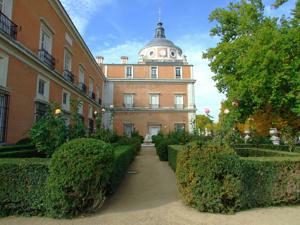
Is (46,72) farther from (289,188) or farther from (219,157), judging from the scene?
(289,188)

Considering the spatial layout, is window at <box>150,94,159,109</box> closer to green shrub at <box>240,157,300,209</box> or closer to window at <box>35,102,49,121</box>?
window at <box>35,102,49,121</box>

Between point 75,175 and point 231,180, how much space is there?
3.30 m

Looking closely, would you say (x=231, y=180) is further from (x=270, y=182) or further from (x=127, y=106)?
(x=127, y=106)

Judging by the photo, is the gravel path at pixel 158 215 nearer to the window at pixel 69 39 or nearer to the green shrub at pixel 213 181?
the green shrub at pixel 213 181

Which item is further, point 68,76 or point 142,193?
point 68,76

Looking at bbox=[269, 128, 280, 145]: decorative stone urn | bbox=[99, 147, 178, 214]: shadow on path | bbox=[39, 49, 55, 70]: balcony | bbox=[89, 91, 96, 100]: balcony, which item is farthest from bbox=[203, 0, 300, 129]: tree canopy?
bbox=[89, 91, 96, 100]: balcony

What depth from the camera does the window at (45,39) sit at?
51.6 ft

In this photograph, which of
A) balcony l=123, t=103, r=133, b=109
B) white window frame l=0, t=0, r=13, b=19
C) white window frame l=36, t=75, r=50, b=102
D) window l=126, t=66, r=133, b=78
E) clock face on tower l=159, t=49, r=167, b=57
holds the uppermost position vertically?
clock face on tower l=159, t=49, r=167, b=57

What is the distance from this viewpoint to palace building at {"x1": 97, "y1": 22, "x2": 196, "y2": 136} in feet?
126

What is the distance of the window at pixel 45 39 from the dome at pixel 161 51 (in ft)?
123

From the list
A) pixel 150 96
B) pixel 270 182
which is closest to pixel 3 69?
pixel 270 182

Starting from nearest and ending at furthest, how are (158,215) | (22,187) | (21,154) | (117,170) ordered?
1. (22,187)
2. (158,215)
3. (117,170)
4. (21,154)

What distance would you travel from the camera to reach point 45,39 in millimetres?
16484

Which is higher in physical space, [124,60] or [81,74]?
[124,60]
